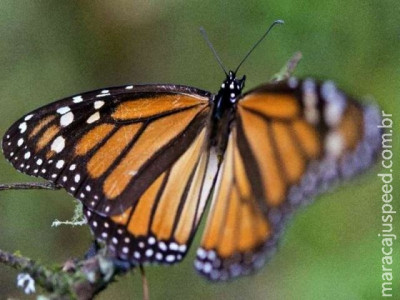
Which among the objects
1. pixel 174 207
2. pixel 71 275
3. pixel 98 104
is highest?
pixel 98 104

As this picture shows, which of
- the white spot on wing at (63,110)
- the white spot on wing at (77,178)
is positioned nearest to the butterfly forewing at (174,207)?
the white spot on wing at (77,178)

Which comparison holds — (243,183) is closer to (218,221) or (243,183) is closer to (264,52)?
(218,221)

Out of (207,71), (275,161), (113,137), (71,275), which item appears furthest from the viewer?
(207,71)

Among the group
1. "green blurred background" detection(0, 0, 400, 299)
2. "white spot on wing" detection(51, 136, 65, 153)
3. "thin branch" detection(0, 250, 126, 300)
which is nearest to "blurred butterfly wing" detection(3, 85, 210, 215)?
"white spot on wing" detection(51, 136, 65, 153)

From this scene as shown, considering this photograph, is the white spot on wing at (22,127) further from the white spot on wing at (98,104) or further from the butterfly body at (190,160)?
the white spot on wing at (98,104)

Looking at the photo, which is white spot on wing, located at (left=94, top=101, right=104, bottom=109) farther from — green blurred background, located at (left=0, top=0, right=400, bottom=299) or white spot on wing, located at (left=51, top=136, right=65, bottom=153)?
green blurred background, located at (left=0, top=0, right=400, bottom=299)

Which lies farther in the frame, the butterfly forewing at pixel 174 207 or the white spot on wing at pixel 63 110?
the white spot on wing at pixel 63 110

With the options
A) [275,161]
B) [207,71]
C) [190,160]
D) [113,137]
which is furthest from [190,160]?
[207,71]

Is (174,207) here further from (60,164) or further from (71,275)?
(71,275)
